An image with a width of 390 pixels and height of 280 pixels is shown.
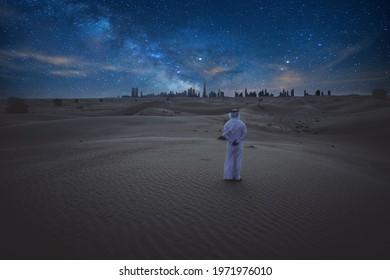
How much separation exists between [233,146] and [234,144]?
3.5 inches

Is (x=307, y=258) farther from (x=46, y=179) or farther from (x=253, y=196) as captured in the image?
(x=46, y=179)

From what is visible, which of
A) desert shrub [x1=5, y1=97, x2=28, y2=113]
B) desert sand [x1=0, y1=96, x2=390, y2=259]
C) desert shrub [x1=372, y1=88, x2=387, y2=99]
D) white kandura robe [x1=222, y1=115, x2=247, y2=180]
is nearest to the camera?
desert sand [x1=0, y1=96, x2=390, y2=259]

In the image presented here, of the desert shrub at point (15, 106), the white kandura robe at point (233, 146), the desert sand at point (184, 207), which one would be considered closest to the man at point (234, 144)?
the white kandura robe at point (233, 146)

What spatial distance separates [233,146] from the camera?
5.77 m

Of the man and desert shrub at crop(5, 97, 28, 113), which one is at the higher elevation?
desert shrub at crop(5, 97, 28, 113)

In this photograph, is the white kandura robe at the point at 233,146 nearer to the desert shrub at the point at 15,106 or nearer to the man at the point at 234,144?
the man at the point at 234,144

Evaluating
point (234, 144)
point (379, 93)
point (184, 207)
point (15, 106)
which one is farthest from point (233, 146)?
point (379, 93)

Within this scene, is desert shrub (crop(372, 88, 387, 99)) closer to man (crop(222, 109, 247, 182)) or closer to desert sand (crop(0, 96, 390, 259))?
desert sand (crop(0, 96, 390, 259))

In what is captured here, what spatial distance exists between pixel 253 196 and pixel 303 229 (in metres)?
1.24

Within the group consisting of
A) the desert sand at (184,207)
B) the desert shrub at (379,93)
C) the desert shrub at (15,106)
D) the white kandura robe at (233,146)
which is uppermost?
the desert shrub at (379,93)

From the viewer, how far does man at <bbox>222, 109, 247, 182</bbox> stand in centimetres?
566

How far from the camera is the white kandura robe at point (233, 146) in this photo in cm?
566

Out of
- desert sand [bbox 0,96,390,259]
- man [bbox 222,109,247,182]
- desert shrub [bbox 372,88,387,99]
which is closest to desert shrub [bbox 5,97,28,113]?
desert sand [bbox 0,96,390,259]

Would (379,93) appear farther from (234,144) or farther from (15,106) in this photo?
(15,106)
